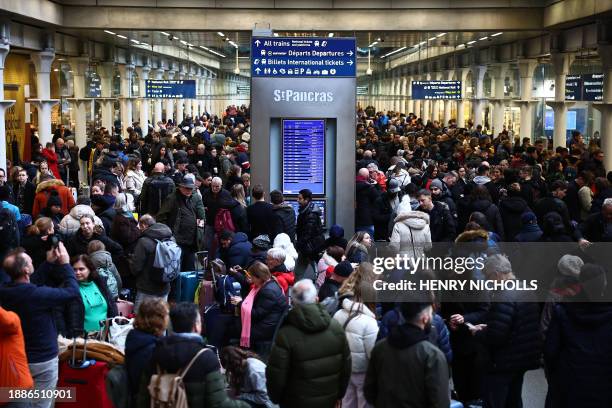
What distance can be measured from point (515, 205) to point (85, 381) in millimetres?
7657

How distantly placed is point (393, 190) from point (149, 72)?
1326 inches

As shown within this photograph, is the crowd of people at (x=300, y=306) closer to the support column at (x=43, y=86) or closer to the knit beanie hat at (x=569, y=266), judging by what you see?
the knit beanie hat at (x=569, y=266)

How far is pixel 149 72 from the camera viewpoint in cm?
4694

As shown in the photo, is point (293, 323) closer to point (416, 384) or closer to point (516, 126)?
point (416, 384)

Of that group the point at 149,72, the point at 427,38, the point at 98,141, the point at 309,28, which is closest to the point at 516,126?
the point at 427,38

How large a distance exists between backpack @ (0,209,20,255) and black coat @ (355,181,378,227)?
19.0ft

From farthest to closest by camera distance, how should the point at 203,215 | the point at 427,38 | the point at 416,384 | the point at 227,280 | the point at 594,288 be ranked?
1. the point at 427,38
2. the point at 203,215
3. the point at 227,280
4. the point at 594,288
5. the point at 416,384

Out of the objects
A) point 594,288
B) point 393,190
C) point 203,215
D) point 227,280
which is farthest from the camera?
point 393,190

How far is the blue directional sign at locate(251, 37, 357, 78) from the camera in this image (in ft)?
49.9

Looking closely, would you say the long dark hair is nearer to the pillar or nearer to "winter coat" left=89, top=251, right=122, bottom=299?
"winter coat" left=89, top=251, right=122, bottom=299

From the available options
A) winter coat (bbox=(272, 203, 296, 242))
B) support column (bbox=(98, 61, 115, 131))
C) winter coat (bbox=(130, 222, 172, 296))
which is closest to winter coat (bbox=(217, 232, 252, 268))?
winter coat (bbox=(130, 222, 172, 296))

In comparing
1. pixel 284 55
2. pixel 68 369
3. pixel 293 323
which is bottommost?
pixel 68 369

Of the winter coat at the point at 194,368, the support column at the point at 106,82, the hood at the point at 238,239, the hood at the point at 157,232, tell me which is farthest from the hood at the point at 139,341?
the support column at the point at 106,82

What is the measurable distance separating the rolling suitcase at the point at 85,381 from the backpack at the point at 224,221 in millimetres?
5730
